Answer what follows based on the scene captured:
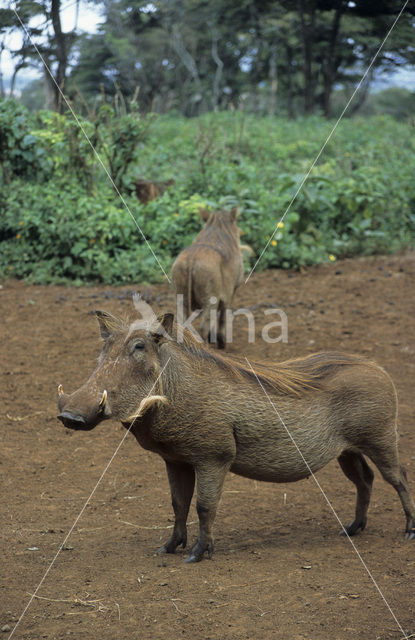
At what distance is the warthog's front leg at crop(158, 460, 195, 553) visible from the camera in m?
3.70

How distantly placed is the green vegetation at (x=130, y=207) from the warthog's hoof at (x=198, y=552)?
18.9ft

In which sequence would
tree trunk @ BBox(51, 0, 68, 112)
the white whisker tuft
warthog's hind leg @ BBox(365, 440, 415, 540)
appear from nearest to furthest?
the white whisker tuft → warthog's hind leg @ BBox(365, 440, 415, 540) → tree trunk @ BBox(51, 0, 68, 112)

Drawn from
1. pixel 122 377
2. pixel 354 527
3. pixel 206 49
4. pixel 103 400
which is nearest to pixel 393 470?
pixel 354 527

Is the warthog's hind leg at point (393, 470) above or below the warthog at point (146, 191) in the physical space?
above

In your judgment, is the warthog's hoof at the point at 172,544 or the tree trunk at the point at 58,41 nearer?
the warthog's hoof at the point at 172,544

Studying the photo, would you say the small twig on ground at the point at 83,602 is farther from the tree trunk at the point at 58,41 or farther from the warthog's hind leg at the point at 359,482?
the tree trunk at the point at 58,41

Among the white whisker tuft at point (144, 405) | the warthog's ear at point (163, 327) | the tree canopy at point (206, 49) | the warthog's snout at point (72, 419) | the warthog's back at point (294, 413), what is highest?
the warthog's ear at point (163, 327)

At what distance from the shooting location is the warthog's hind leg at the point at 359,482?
397 cm

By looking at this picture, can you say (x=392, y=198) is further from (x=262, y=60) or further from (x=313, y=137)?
(x=262, y=60)

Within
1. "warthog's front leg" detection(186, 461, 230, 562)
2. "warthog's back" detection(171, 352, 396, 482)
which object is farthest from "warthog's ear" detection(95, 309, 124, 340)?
"warthog's front leg" detection(186, 461, 230, 562)

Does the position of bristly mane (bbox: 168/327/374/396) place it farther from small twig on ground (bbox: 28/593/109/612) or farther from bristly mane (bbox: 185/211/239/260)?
bristly mane (bbox: 185/211/239/260)

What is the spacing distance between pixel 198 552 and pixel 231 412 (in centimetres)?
70

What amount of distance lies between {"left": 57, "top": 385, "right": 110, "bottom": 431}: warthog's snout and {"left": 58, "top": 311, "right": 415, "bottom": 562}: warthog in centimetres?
2

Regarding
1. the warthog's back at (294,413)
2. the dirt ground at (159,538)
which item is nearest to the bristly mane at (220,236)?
→ the dirt ground at (159,538)
